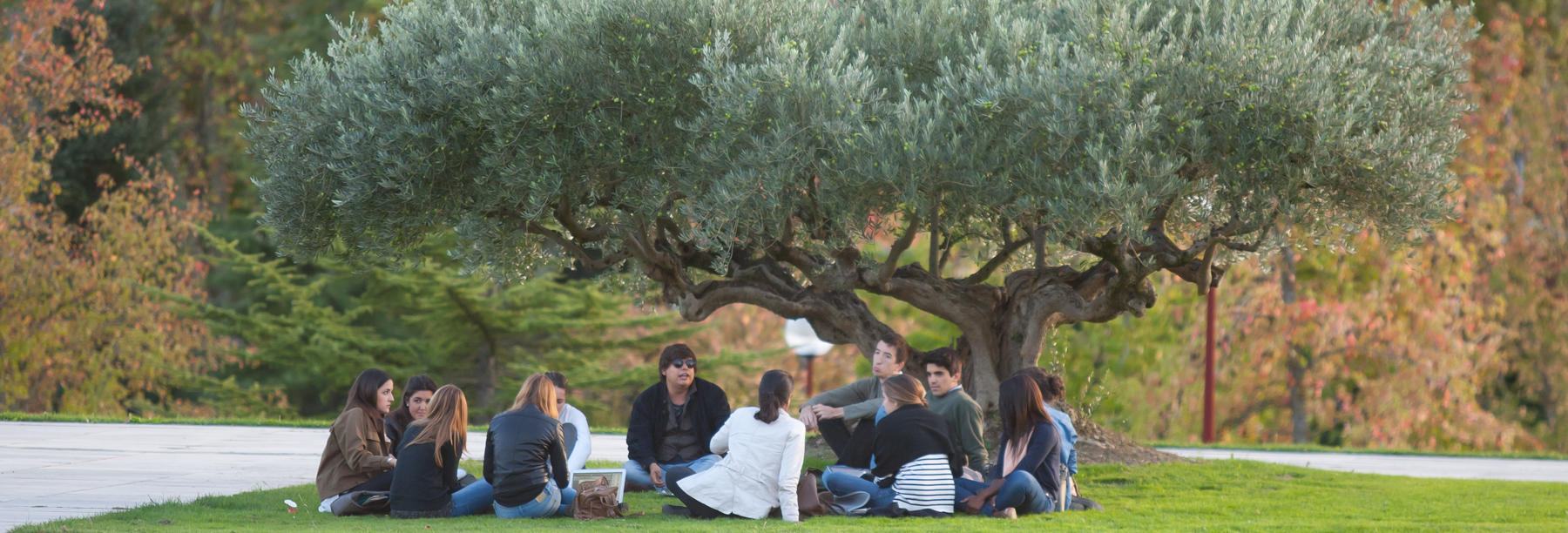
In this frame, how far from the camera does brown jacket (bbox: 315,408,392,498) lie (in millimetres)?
8297

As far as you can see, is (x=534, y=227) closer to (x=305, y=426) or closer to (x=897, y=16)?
(x=897, y=16)

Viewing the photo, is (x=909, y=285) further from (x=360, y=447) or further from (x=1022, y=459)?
(x=360, y=447)

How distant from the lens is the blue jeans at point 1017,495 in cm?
846

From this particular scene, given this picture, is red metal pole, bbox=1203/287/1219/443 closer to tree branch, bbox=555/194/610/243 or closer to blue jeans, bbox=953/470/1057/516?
blue jeans, bbox=953/470/1057/516

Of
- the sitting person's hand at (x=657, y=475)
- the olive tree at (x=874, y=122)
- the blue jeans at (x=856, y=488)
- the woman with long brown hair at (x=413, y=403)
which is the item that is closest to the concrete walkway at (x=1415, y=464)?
the olive tree at (x=874, y=122)

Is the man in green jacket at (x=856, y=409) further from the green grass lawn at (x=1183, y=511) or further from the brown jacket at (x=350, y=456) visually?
the brown jacket at (x=350, y=456)

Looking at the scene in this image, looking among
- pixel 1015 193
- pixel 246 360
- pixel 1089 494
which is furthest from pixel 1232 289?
pixel 246 360

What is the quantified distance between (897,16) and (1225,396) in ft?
56.2

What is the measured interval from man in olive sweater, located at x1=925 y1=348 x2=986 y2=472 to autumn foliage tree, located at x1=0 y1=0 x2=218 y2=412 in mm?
16415

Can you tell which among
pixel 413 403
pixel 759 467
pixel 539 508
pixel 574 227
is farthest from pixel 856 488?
pixel 574 227

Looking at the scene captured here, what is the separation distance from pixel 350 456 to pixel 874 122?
439 centimetres

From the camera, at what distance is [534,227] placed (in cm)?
1080

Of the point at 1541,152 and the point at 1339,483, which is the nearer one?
the point at 1339,483

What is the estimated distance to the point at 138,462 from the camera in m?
11.8
